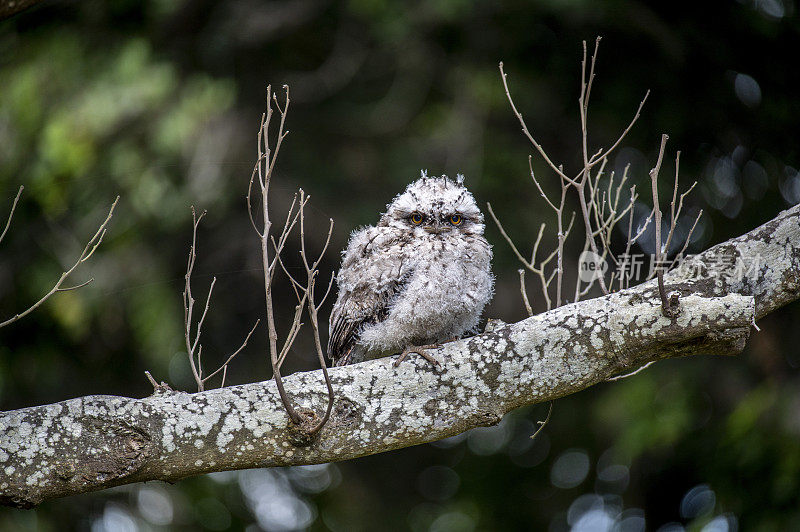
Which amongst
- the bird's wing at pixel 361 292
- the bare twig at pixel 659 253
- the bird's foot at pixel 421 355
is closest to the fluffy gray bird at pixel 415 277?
the bird's wing at pixel 361 292

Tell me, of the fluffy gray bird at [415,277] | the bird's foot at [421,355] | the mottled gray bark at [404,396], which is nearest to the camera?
the mottled gray bark at [404,396]

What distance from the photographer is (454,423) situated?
2.61m

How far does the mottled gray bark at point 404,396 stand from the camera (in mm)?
2354

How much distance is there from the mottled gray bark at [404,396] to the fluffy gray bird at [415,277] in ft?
1.84

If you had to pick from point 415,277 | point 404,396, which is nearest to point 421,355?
point 404,396

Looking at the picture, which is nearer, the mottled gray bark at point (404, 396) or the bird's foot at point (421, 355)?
the mottled gray bark at point (404, 396)

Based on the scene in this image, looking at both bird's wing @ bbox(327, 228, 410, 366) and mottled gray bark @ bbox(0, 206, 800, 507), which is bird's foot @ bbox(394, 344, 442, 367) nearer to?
mottled gray bark @ bbox(0, 206, 800, 507)

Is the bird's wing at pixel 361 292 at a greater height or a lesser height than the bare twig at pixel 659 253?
lesser

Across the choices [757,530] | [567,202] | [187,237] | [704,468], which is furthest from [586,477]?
[187,237]

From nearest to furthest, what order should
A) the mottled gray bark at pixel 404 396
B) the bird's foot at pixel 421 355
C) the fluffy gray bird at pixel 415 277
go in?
the mottled gray bark at pixel 404 396 → the bird's foot at pixel 421 355 → the fluffy gray bird at pixel 415 277

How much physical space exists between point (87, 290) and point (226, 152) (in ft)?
Answer: 4.70

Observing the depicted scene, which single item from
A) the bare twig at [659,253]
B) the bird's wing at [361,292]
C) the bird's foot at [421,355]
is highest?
the bare twig at [659,253]

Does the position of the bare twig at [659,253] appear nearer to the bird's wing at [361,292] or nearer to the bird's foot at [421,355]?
the bird's foot at [421,355]

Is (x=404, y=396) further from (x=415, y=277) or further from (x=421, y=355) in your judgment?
(x=415, y=277)
